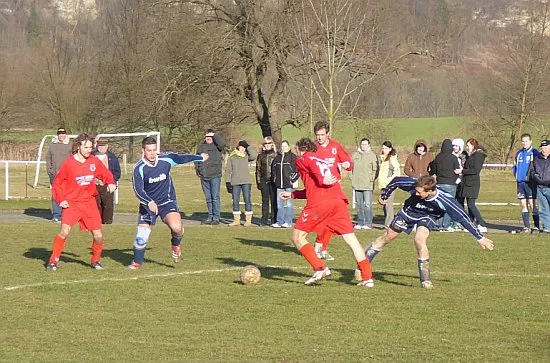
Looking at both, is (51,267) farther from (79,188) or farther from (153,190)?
(153,190)

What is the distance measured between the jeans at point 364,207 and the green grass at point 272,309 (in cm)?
458

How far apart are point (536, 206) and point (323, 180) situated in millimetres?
11229

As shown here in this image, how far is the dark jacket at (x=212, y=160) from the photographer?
69.3 ft

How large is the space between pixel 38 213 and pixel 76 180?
12.4m

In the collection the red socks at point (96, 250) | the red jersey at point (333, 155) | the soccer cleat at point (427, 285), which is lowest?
the soccer cleat at point (427, 285)

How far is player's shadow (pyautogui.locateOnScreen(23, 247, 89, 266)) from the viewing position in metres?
14.8

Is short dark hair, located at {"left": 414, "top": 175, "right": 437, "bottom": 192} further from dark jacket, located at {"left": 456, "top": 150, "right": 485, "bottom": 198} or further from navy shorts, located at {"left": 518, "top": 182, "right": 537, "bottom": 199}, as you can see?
navy shorts, located at {"left": 518, "top": 182, "right": 537, "bottom": 199}

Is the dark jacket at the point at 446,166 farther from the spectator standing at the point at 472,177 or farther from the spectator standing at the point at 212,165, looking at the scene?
the spectator standing at the point at 212,165

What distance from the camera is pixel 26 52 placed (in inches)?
2749

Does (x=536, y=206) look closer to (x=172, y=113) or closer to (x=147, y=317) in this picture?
(x=147, y=317)

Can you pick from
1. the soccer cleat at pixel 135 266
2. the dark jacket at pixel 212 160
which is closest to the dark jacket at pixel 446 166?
the dark jacket at pixel 212 160

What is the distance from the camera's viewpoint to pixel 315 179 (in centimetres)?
1180

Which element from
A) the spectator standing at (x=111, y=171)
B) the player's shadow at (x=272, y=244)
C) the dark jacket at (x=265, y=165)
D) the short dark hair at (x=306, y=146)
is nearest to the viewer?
the short dark hair at (x=306, y=146)

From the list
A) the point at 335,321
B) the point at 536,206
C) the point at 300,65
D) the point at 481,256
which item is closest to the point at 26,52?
the point at 300,65
